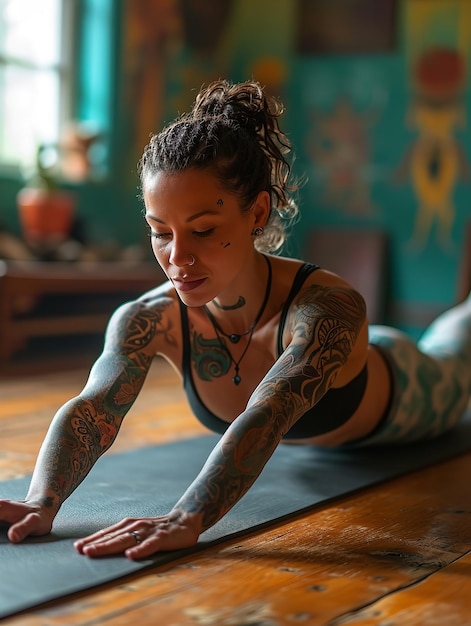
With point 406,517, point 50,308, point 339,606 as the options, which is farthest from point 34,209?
point 339,606

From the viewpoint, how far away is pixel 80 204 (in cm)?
504

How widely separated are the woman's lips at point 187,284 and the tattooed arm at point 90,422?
238 millimetres

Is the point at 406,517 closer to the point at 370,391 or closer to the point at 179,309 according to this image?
the point at 370,391

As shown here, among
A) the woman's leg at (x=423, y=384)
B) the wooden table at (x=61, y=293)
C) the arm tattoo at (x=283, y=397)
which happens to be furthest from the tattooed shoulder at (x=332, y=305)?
the wooden table at (x=61, y=293)

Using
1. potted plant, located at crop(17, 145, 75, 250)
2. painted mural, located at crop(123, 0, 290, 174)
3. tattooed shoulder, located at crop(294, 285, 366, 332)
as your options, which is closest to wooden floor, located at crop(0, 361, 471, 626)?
tattooed shoulder, located at crop(294, 285, 366, 332)

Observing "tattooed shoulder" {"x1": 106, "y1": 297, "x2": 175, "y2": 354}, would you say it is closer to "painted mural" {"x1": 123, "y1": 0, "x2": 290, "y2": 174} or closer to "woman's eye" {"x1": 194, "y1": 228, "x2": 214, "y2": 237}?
"woman's eye" {"x1": 194, "y1": 228, "x2": 214, "y2": 237}

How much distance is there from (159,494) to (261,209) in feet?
1.98

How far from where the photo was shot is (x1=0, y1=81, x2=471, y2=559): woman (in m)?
1.44

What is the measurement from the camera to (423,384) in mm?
2283

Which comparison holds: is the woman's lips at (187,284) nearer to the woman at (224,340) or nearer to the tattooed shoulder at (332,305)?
the woman at (224,340)

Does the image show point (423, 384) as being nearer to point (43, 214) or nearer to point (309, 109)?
point (43, 214)

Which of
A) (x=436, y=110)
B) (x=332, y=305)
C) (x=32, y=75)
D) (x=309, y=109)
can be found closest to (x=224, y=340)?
(x=332, y=305)

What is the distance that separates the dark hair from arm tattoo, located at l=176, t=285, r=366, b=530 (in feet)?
0.78

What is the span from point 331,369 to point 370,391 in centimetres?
52
